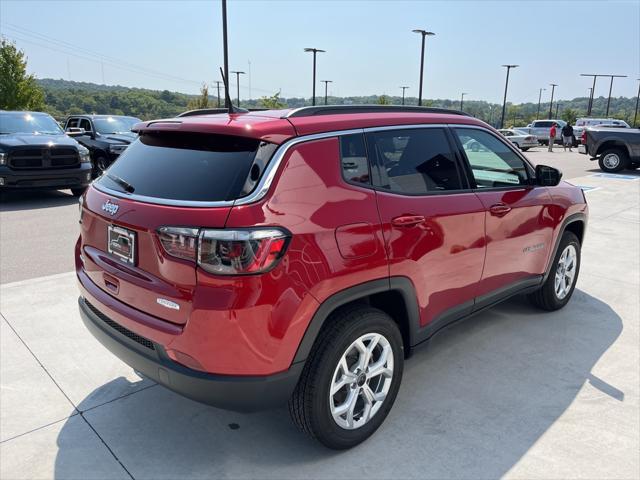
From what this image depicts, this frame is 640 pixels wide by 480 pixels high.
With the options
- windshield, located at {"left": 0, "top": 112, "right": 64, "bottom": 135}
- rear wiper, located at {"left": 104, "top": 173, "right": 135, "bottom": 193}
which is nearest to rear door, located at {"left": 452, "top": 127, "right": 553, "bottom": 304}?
rear wiper, located at {"left": 104, "top": 173, "right": 135, "bottom": 193}

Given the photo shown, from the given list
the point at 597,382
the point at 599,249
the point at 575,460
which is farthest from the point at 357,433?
the point at 599,249

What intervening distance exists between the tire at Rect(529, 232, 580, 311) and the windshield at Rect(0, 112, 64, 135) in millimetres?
10208

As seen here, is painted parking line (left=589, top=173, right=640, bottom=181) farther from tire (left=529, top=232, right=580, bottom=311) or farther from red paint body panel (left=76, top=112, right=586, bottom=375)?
red paint body panel (left=76, top=112, right=586, bottom=375)

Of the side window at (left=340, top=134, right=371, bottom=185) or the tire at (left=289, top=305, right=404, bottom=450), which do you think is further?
the side window at (left=340, top=134, right=371, bottom=185)

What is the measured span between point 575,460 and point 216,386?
1928 millimetres

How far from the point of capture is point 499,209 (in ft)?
11.9

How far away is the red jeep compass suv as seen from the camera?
7.38 ft

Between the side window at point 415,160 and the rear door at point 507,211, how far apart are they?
230 millimetres

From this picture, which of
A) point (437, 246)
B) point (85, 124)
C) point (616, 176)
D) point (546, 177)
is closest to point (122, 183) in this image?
point (437, 246)

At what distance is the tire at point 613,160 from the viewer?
16.7 meters

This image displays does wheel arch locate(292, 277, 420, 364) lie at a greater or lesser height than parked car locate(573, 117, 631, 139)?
lesser

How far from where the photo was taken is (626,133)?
54.6 feet

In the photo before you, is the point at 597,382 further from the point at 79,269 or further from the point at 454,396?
the point at 79,269

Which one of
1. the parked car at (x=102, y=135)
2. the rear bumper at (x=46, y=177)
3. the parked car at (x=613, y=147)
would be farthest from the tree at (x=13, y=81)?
the parked car at (x=613, y=147)
